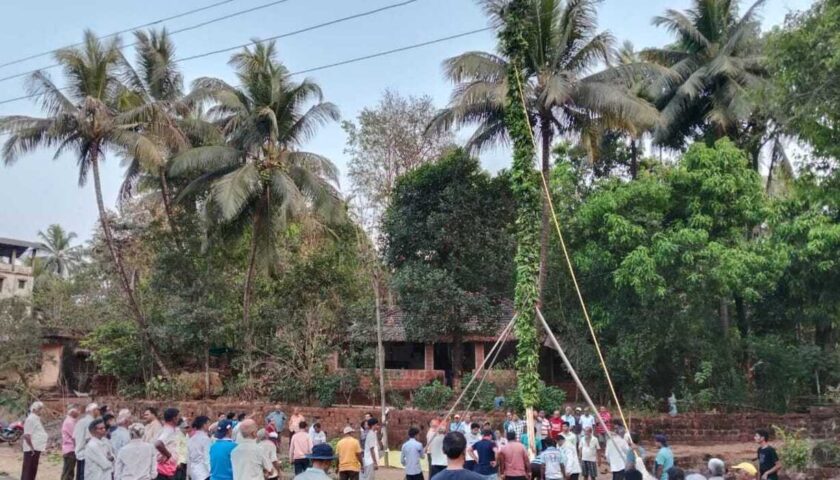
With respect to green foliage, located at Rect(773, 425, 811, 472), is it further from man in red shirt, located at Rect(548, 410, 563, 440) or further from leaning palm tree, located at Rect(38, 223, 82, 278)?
leaning palm tree, located at Rect(38, 223, 82, 278)

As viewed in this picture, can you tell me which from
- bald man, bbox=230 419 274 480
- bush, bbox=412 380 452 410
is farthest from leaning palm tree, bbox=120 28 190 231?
bald man, bbox=230 419 274 480

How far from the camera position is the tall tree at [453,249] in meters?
21.3

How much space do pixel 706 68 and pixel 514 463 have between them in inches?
743

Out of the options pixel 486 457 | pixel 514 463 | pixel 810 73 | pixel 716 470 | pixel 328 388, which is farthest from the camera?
pixel 328 388

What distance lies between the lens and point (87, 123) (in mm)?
23203

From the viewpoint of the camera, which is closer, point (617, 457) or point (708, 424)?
point (617, 457)

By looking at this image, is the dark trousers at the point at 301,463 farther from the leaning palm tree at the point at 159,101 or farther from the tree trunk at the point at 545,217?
the leaning palm tree at the point at 159,101

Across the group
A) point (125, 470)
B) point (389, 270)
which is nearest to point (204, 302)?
point (389, 270)

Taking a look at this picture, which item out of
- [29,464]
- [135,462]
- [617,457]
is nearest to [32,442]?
[29,464]

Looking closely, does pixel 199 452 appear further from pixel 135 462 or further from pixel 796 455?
pixel 796 455

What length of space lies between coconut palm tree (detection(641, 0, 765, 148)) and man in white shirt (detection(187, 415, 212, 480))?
19.4 metres

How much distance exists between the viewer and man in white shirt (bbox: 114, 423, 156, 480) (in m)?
7.94

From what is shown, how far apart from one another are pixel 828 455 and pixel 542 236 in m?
8.63

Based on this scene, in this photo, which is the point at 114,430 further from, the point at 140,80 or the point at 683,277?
the point at 140,80
